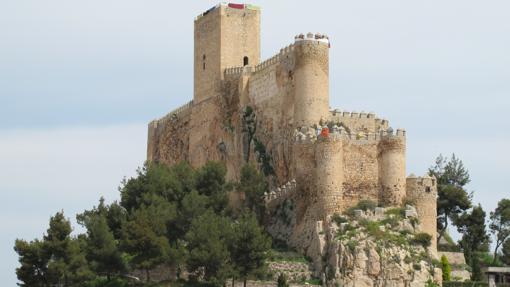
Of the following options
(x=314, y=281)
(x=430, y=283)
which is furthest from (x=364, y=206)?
(x=430, y=283)

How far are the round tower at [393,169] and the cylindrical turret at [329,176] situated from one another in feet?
9.04

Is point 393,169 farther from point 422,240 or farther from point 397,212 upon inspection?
point 422,240

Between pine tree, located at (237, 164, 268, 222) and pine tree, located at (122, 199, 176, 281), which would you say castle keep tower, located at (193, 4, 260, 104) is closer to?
pine tree, located at (237, 164, 268, 222)

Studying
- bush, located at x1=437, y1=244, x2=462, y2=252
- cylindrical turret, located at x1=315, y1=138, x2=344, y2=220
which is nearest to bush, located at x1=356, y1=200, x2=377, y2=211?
cylindrical turret, located at x1=315, y1=138, x2=344, y2=220

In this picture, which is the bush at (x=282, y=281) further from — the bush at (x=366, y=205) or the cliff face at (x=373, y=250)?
the bush at (x=366, y=205)

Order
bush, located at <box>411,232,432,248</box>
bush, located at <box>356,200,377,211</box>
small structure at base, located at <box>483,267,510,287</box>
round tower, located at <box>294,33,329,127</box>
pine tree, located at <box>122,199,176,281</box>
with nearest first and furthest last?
pine tree, located at <box>122,199,176,281</box>, bush, located at <box>411,232,432,248</box>, bush, located at <box>356,200,377,211</box>, small structure at base, located at <box>483,267,510,287</box>, round tower, located at <box>294,33,329,127</box>

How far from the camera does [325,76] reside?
7875 centimetres

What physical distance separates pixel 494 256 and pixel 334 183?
15920mm

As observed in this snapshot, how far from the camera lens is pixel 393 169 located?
74.3 meters

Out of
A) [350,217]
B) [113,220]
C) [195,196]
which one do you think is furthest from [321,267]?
[113,220]

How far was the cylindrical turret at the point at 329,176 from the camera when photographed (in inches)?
2862

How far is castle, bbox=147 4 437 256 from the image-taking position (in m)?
73.9

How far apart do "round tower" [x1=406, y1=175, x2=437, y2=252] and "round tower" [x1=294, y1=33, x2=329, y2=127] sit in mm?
7267

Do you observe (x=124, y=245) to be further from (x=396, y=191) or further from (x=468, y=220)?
(x=468, y=220)
